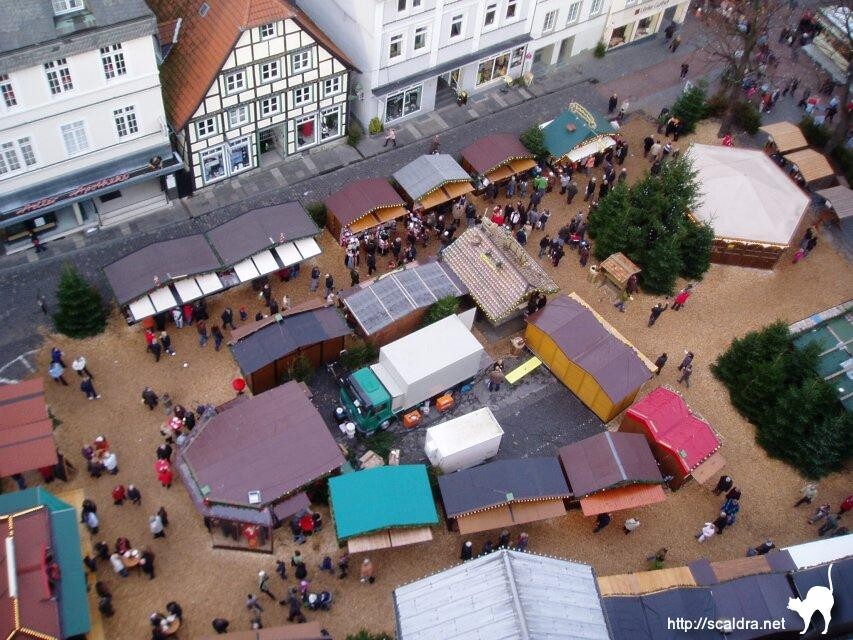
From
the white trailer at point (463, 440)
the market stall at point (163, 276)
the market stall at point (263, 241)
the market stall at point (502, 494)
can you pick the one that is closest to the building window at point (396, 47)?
the market stall at point (263, 241)

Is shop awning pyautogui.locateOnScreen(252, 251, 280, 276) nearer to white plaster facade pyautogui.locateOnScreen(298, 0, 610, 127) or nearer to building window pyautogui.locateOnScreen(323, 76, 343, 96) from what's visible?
building window pyautogui.locateOnScreen(323, 76, 343, 96)

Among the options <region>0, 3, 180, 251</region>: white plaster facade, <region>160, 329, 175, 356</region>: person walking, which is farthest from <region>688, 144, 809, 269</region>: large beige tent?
<region>0, 3, 180, 251</region>: white plaster facade

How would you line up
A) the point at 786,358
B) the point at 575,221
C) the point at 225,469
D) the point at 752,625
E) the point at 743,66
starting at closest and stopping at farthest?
1. the point at 752,625
2. the point at 225,469
3. the point at 786,358
4. the point at 575,221
5. the point at 743,66

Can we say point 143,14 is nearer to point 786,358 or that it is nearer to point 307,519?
point 307,519

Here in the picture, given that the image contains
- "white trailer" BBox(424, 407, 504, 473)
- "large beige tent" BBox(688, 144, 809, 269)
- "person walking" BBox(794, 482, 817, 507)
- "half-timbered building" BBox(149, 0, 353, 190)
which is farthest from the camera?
"large beige tent" BBox(688, 144, 809, 269)

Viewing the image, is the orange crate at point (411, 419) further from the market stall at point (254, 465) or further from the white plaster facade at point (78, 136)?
the white plaster facade at point (78, 136)

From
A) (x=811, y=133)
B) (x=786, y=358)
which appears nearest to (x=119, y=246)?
(x=786, y=358)

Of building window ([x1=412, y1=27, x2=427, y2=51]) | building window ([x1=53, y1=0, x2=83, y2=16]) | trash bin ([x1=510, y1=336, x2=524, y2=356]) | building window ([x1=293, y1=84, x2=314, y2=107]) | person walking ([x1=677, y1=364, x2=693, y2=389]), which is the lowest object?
person walking ([x1=677, y1=364, x2=693, y2=389])
